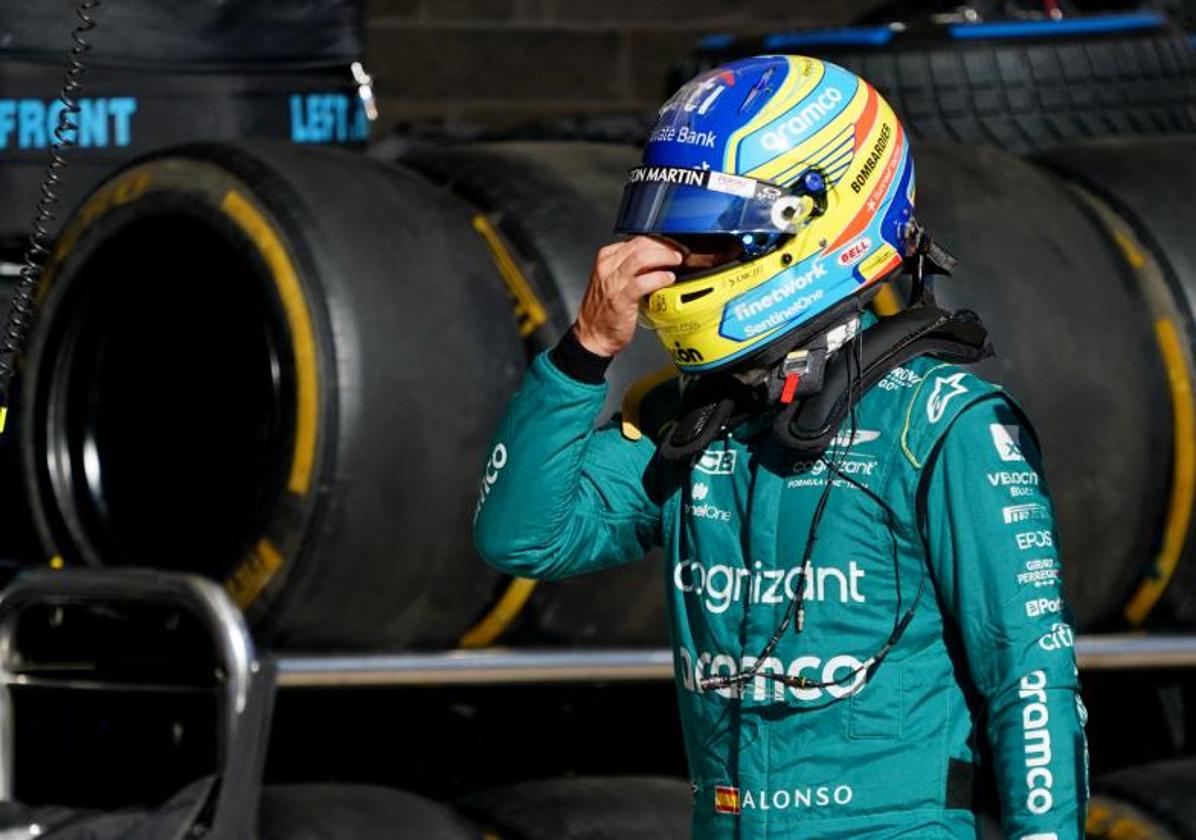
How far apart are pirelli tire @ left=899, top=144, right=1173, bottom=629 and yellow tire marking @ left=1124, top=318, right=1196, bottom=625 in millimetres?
14

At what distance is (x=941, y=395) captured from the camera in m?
2.62

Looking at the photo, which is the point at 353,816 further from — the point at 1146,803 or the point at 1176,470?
the point at 1176,470

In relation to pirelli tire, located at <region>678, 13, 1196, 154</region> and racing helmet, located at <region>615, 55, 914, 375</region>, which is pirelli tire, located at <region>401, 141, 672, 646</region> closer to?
racing helmet, located at <region>615, 55, 914, 375</region>

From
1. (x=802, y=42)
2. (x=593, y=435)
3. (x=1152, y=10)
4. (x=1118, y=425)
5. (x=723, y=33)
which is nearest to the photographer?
(x=593, y=435)

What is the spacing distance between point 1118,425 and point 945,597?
1.38 m

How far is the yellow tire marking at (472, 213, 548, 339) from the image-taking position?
12.0ft

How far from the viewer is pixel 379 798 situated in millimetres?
3582

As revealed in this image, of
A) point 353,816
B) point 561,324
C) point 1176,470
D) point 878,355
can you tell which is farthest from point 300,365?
point 1176,470

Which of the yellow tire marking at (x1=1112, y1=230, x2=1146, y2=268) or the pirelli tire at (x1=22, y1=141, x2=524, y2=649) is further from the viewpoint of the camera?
the yellow tire marking at (x1=1112, y1=230, x2=1146, y2=268)

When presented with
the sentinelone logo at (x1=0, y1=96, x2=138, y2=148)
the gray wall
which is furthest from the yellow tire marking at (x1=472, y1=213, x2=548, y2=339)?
the gray wall

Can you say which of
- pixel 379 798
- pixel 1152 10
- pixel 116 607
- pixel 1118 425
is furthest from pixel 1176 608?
pixel 1152 10

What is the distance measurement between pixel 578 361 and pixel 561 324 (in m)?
0.97

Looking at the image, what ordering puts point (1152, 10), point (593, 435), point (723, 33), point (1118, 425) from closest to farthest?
point (593, 435)
point (1118, 425)
point (1152, 10)
point (723, 33)

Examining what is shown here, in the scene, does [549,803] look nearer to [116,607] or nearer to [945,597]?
[116,607]
